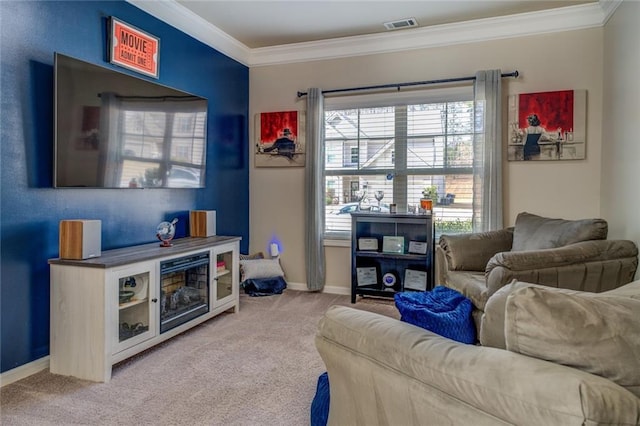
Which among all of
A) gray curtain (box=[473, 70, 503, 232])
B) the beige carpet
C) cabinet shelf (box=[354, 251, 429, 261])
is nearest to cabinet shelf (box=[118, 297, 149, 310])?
the beige carpet

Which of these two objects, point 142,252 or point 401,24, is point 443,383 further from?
point 401,24

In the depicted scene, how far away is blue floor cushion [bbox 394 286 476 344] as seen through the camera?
233 cm

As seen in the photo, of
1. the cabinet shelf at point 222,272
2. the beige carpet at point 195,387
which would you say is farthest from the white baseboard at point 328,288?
the beige carpet at point 195,387

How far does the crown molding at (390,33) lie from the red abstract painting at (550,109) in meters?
0.60

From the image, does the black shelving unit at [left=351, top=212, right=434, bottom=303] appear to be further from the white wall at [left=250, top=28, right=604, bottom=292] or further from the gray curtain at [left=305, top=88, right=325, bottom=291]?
the gray curtain at [left=305, top=88, right=325, bottom=291]

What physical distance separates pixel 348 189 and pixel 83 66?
9.01 ft

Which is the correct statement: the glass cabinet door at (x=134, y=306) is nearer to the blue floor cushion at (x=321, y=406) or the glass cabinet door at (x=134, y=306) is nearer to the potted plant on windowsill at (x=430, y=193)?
the blue floor cushion at (x=321, y=406)

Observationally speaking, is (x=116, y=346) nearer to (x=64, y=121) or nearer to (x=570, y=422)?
(x=64, y=121)

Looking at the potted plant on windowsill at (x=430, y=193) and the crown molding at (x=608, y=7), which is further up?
the crown molding at (x=608, y=7)

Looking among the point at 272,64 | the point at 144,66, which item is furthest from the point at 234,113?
the point at 144,66

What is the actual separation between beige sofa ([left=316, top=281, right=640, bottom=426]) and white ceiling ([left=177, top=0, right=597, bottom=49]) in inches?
128

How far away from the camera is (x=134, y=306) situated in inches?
107

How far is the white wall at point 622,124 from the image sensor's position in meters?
2.89

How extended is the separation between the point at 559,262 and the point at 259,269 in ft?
9.69
